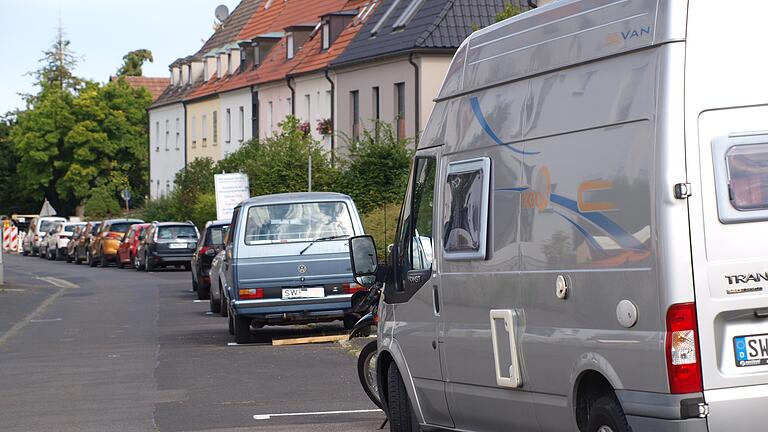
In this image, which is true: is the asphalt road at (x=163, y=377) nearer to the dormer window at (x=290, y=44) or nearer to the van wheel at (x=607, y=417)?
the van wheel at (x=607, y=417)

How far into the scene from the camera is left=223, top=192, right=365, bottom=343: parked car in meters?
19.3

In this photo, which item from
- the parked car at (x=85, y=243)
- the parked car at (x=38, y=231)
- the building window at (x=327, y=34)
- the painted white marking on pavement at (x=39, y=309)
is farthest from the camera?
the parked car at (x=38, y=231)

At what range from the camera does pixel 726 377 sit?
6.77 meters

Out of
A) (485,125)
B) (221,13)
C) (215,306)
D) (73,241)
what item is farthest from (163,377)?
(221,13)

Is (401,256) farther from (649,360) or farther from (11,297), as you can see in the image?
(11,297)

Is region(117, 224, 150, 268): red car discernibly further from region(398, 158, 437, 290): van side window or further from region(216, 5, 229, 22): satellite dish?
region(398, 158, 437, 290): van side window

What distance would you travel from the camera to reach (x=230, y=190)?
46.2 m

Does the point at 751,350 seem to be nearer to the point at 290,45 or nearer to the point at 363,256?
the point at 363,256

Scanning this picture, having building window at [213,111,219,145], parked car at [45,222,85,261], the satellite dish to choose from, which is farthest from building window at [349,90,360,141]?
the satellite dish

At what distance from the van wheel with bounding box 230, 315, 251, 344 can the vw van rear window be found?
43.6 ft

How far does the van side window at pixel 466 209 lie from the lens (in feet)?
28.8

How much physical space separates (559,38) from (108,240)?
47.5 m

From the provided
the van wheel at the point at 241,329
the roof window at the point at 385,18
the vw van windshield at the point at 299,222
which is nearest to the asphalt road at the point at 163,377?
the van wheel at the point at 241,329

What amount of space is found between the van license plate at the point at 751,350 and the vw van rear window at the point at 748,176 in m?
0.60
